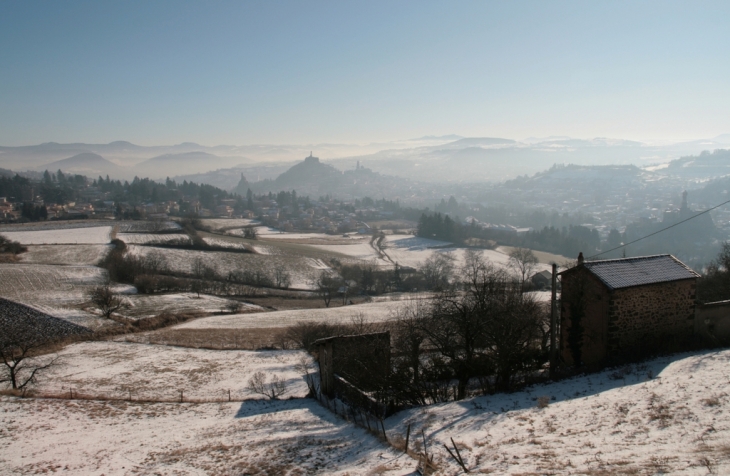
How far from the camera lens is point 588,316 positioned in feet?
50.4

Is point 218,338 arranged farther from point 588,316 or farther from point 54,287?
point 588,316

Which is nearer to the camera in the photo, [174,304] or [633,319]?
[633,319]

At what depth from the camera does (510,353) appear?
14.0 metres

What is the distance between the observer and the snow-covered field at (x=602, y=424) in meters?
7.26

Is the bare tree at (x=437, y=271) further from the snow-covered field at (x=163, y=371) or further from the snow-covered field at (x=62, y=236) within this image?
the snow-covered field at (x=62, y=236)

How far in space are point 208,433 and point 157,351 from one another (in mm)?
14921

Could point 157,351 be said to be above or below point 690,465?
below

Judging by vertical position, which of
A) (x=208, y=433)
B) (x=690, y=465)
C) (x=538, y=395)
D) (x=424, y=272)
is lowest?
(x=424, y=272)

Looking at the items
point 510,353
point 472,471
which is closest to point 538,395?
point 510,353

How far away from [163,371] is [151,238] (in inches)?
2022

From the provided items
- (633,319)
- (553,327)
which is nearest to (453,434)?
(553,327)

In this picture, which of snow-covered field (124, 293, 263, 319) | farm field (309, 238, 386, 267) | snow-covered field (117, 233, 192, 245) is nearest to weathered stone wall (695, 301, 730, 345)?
snow-covered field (124, 293, 263, 319)

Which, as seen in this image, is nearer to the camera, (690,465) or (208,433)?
(690,465)

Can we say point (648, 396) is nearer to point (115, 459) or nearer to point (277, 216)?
point (115, 459)
